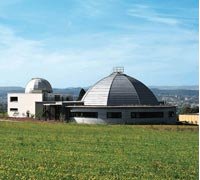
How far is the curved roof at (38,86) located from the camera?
10175 centimetres

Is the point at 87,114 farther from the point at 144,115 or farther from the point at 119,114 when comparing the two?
the point at 144,115

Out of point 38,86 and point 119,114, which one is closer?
point 119,114

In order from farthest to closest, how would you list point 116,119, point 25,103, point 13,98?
1. point 13,98
2. point 25,103
3. point 116,119

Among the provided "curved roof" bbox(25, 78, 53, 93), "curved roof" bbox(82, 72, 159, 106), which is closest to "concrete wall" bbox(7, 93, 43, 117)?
"curved roof" bbox(25, 78, 53, 93)

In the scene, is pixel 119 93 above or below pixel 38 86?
below

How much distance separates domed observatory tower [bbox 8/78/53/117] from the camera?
300ft

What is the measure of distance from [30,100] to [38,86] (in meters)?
8.73

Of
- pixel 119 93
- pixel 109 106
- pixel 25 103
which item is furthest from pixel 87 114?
pixel 25 103

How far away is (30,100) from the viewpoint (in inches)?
3701

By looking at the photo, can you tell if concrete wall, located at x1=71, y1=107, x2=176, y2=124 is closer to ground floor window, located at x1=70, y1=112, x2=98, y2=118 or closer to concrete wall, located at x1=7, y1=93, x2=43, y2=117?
ground floor window, located at x1=70, y1=112, x2=98, y2=118

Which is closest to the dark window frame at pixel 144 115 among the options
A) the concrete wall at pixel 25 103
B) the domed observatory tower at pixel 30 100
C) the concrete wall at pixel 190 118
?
the concrete wall at pixel 190 118

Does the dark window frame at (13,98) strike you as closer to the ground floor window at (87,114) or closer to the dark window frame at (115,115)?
the ground floor window at (87,114)

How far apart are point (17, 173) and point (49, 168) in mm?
1945

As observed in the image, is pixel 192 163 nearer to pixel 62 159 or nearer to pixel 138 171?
pixel 138 171
